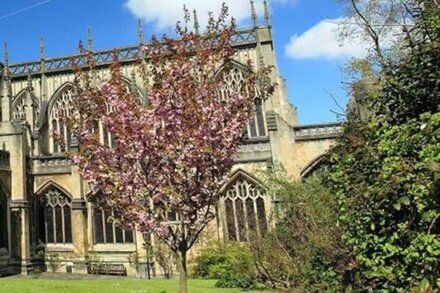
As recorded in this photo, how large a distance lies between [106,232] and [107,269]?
6.89 feet

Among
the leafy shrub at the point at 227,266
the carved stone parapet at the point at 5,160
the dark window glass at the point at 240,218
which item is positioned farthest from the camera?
the carved stone parapet at the point at 5,160

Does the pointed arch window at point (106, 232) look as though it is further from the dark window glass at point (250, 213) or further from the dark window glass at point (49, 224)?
the dark window glass at point (250, 213)

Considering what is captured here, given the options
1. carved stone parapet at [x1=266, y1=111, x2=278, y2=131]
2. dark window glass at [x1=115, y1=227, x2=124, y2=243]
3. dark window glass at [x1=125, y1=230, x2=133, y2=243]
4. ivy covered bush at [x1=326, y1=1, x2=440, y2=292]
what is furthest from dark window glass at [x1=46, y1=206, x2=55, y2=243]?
ivy covered bush at [x1=326, y1=1, x2=440, y2=292]

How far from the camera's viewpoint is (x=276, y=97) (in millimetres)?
25812

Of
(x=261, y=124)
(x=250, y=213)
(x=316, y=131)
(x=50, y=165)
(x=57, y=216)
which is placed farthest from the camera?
(x=261, y=124)

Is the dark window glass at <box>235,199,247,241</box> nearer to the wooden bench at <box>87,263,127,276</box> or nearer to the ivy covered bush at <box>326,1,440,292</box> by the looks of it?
the wooden bench at <box>87,263,127,276</box>

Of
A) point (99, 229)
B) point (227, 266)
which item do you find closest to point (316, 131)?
point (227, 266)

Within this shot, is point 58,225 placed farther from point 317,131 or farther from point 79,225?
point 317,131

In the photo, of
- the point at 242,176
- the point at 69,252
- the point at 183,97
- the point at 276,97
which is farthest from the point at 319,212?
the point at 69,252

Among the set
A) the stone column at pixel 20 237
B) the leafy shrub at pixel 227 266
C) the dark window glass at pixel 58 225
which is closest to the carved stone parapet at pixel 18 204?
the stone column at pixel 20 237

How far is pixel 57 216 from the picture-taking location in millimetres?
24547

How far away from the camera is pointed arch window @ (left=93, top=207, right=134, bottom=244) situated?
23547 millimetres

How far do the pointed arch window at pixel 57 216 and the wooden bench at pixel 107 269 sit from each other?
256 centimetres

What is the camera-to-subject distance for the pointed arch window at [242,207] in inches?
839
